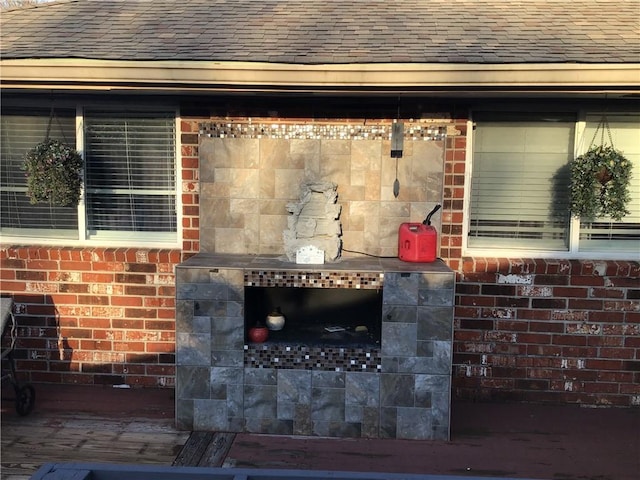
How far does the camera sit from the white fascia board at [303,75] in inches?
135

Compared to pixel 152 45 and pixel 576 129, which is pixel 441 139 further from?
pixel 152 45

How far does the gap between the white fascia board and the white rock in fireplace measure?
843 mm

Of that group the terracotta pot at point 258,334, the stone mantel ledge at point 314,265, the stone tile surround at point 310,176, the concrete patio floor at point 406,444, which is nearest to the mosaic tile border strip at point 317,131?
the stone tile surround at point 310,176

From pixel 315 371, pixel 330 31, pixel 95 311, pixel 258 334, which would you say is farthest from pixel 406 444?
pixel 330 31

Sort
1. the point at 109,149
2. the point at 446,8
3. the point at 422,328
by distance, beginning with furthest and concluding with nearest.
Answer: the point at 446,8 < the point at 109,149 < the point at 422,328

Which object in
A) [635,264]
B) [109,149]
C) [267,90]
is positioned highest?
[267,90]

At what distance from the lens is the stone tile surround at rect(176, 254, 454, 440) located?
3.59 meters

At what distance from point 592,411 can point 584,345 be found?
1.70 feet

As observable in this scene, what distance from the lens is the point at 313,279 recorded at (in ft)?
12.0

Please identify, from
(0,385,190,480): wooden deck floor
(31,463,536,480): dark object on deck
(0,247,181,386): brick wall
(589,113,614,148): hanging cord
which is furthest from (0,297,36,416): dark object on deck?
(589,113,614,148): hanging cord

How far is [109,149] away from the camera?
4398mm

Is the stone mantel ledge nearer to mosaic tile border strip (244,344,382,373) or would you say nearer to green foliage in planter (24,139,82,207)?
mosaic tile border strip (244,344,382,373)

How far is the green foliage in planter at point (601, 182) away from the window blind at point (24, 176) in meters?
4.07

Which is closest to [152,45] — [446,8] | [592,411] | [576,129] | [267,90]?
[267,90]
